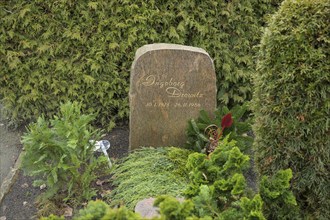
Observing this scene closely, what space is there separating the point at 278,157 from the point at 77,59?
2624mm

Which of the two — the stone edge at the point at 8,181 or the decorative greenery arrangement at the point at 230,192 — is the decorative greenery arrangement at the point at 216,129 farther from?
the stone edge at the point at 8,181

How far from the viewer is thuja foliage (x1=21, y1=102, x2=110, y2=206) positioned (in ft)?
11.6

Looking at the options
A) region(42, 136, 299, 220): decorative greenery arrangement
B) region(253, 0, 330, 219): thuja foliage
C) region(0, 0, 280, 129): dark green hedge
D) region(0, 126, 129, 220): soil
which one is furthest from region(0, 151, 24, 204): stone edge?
region(253, 0, 330, 219): thuja foliage

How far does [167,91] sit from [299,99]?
1.64 meters

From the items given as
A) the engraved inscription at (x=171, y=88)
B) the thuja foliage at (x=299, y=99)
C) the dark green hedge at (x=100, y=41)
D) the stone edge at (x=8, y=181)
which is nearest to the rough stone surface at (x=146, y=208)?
the thuja foliage at (x=299, y=99)

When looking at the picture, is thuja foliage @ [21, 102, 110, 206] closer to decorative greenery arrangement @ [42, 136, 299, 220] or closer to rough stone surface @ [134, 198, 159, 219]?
rough stone surface @ [134, 198, 159, 219]

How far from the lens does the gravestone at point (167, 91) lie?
4066 mm

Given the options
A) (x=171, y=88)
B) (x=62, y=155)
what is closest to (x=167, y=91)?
(x=171, y=88)

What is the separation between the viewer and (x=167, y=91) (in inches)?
166

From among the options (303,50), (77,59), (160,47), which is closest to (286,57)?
(303,50)

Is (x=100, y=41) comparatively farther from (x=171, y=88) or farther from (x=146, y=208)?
(x=146, y=208)

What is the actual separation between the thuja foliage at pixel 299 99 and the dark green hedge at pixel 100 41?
188 cm

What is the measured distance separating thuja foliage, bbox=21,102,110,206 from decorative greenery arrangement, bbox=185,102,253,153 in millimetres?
907

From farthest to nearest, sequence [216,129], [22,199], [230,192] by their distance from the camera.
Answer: [216,129], [22,199], [230,192]
